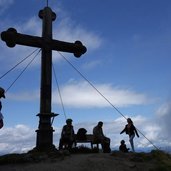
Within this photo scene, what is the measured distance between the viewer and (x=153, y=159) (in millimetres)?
12508

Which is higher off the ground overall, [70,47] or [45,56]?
[70,47]

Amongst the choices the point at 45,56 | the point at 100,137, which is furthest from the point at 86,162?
the point at 45,56

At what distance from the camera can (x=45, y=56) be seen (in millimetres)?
14508

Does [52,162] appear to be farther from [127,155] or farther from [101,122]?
[101,122]

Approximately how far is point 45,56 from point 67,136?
3.42 metres

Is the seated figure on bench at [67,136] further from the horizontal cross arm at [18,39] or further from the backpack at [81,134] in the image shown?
the horizontal cross arm at [18,39]

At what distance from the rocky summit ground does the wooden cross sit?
5.23ft

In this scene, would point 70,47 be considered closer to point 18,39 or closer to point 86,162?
point 18,39

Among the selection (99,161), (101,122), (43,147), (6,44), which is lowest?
Result: (99,161)

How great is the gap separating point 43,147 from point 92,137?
3.10 m

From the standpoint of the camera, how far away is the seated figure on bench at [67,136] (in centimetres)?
1445

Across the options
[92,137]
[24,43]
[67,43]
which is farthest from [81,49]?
[92,137]

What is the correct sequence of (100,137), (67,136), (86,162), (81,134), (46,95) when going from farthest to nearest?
(81,134), (100,137), (67,136), (46,95), (86,162)

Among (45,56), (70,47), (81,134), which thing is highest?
(70,47)
